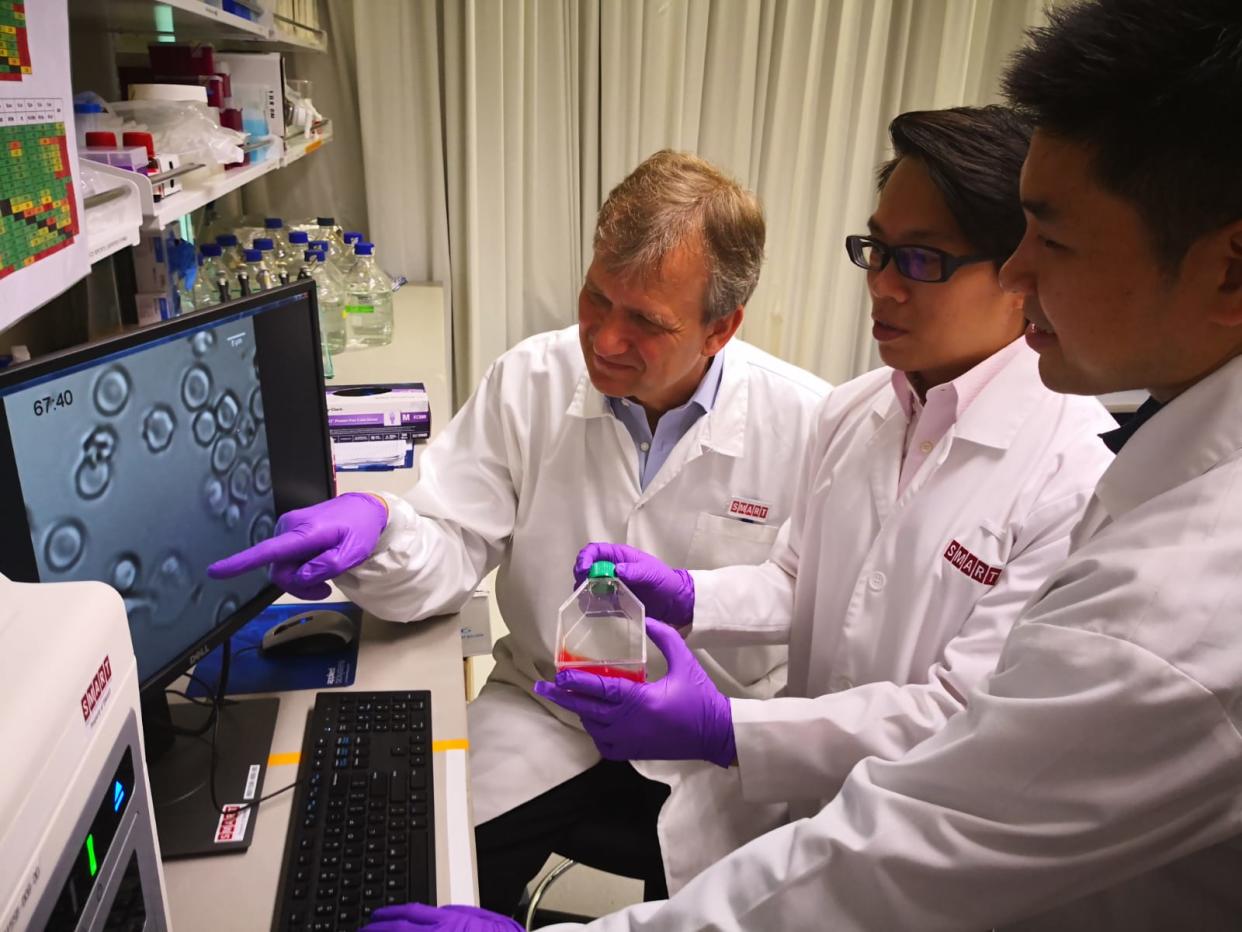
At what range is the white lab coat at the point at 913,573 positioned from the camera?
1.06 m

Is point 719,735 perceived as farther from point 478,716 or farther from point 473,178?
point 473,178

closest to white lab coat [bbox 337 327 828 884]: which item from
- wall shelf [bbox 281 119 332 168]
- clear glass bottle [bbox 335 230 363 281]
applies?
wall shelf [bbox 281 119 332 168]

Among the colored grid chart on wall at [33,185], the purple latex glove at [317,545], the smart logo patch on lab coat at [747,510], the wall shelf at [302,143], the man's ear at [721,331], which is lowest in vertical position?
the smart logo patch on lab coat at [747,510]

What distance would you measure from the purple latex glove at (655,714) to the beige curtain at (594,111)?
6.95 ft

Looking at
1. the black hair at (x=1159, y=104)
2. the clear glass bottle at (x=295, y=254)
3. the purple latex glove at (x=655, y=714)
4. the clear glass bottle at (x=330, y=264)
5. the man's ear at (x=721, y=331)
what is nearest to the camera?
the black hair at (x=1159, y=104)

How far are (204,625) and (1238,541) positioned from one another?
96 cm

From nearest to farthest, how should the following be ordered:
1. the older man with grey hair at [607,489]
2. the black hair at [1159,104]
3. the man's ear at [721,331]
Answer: the black hair at [1159,104], the older man with grey hair at [607,489], the man's ear at [721,331]

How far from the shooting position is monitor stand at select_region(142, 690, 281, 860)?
34.4 inches

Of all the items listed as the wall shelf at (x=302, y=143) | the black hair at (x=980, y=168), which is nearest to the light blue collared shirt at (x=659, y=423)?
the black hair at (x=980, y=168)

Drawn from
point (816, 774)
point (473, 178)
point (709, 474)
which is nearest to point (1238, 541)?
point (816, 774)

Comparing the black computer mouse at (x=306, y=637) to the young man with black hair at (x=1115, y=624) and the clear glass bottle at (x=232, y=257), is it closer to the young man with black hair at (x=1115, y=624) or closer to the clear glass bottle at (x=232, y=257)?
the young man with black hair at (x=1115, y=624)

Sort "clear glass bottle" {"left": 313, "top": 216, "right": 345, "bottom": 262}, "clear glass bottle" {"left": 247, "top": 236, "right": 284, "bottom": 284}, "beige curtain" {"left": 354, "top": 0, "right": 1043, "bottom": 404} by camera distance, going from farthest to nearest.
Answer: "beige curtain" {"left": 354, "top": 0, "right": 1043, "bottom": 404} < "clear glass bottle" {"left": 313, "top": 216, "right": 345, "bottom": 262} < "clear glass bottle" {"left": 247, "top": 236, "right": 284, "bottom": 284}

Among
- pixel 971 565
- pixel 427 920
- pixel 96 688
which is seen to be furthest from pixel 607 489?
pixel 96 688

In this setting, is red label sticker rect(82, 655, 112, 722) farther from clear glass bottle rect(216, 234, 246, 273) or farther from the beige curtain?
the beige curtain
